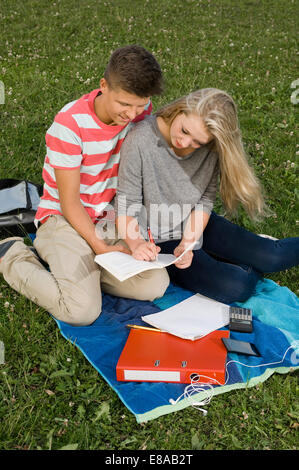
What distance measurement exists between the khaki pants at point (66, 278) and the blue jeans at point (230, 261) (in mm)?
243

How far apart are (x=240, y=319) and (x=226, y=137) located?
1285 mm

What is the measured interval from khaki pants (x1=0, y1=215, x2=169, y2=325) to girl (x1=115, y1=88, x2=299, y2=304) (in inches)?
11.8

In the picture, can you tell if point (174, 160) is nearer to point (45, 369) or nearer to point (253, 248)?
point (253, 248)

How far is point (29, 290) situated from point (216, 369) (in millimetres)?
1478

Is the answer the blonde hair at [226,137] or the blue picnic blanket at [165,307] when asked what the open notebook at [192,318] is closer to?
the blue picnic blanket at [165,307]

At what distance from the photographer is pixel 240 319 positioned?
3.76 meters

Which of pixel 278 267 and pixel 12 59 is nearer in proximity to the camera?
pixel 278 267

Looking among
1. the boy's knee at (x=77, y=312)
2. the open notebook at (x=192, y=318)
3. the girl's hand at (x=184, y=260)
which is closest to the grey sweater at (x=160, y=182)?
the girl's hand at (x=184, y=260)

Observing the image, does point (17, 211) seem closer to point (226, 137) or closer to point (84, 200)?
point (84, 200)

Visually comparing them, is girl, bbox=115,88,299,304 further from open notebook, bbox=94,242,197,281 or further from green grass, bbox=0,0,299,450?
green grass, bbox=0,0,299,450

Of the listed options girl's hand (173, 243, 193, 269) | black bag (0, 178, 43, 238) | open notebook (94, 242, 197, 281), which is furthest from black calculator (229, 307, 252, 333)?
black bag (0, 178, 43, 238)

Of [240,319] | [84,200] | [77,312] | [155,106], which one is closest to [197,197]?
[84,200]

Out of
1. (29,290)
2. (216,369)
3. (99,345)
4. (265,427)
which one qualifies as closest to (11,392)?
(99,345)

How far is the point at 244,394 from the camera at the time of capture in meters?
3.15
